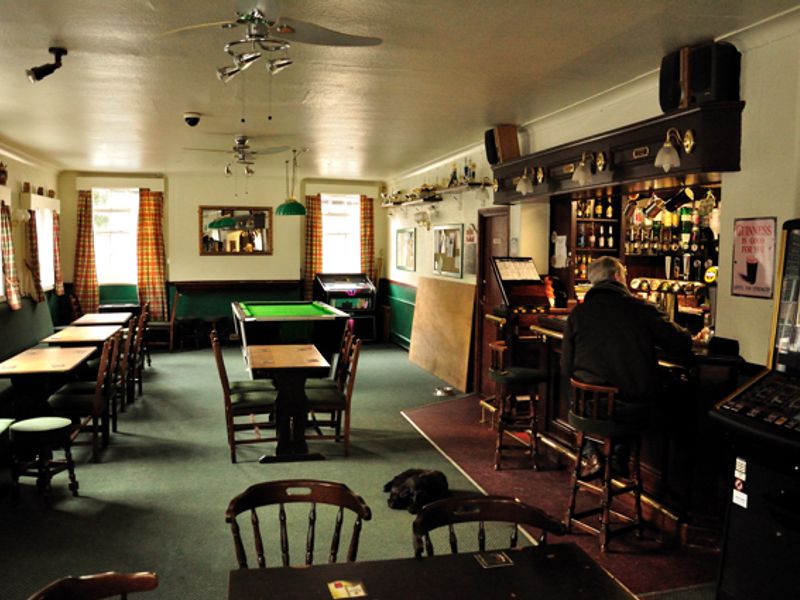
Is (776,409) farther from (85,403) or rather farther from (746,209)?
(85,403)

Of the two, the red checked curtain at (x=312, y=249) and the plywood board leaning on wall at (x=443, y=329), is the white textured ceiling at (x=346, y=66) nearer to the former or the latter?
the plywood board leaning on wall at (x=443, y=329)

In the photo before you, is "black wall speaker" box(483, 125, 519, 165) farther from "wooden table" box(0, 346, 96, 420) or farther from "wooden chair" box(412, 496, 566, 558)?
"wooden chair" box(412, 496, 566, 558)

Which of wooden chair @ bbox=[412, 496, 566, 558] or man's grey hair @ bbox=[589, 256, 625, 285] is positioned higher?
man's grey hair @ bbox=[589, 256, 625, 285]

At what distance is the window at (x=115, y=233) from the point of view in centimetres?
1191

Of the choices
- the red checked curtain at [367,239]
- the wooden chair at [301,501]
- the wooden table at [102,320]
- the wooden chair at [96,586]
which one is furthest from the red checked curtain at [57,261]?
the wooden chair at [96,586]

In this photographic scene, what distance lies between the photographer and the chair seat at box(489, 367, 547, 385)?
5422 mm

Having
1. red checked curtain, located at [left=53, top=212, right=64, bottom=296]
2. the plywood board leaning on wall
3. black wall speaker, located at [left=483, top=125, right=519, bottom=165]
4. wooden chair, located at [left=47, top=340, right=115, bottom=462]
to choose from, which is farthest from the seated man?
red checked curtain, located at [left=53, top=212, right=64, bottom=296]

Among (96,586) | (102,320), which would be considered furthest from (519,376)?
(102,320)

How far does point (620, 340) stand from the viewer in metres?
4.08

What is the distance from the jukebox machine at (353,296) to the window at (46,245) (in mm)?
4255

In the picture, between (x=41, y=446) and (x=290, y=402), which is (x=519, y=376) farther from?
(x=41, y=446)

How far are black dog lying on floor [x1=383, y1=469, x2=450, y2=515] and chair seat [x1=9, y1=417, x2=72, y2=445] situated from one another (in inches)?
90.1

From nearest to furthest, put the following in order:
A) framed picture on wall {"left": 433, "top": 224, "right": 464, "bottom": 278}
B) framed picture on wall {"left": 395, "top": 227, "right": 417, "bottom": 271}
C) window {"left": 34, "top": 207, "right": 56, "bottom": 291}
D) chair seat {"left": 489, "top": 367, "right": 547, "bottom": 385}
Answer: chair seat {"left": 489, "top": 367, "right": 547, "bottom": 385} < framed picture on wall {"left": 433, "top": 224, "right": 464, "bottom": 278} < window {"left": 34, "top": 207, "right": 56, "bottom": 291} < framed picture on wall {"left": 395, "top": 227, "right": 417, "bottom": 271}

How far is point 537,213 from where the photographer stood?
699cm
